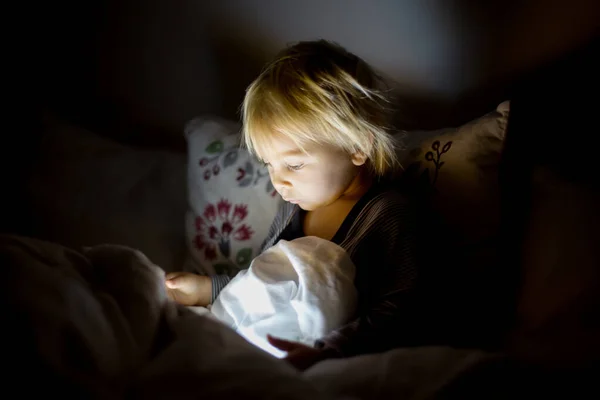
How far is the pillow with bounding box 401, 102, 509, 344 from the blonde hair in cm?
10

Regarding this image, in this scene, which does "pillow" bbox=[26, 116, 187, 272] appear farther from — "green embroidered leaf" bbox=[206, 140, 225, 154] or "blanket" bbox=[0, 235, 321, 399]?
"blanket" bbox=[0, 235, 321, 399]

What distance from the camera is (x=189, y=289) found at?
3.05ft

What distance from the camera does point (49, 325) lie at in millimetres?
496

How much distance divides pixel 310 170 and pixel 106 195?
1.64 ft

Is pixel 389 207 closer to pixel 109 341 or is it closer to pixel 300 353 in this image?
pixel 300 353

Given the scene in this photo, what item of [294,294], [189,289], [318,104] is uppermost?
[318,104]

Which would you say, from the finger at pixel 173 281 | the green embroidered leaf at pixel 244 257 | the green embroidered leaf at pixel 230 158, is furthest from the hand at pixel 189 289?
the green embroidered leaf at pixel 230 158

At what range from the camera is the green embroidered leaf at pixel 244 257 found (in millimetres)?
1062

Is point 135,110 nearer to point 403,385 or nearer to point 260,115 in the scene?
point 260,115

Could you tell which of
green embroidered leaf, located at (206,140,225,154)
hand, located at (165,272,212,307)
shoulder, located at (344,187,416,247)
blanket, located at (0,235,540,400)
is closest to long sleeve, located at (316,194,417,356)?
shoulder, located at (344,187,416,247)

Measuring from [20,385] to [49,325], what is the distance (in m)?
0.06

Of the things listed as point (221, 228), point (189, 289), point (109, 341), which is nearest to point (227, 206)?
point (221, 228)

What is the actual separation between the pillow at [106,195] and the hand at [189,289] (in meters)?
0.15

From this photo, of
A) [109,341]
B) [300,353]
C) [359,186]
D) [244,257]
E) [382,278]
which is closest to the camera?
[109,341]
